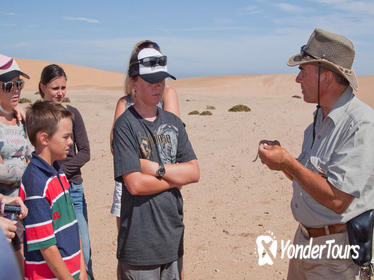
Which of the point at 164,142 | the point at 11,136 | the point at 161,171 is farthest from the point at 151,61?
the point at 11,136

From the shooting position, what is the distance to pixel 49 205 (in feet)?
8.30

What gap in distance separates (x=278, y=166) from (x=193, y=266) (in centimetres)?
247

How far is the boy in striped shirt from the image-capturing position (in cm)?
246

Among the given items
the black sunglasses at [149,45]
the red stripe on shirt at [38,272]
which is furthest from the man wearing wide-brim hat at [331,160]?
the red stripe on shirt at [38,272]

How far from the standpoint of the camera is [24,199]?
2.53m

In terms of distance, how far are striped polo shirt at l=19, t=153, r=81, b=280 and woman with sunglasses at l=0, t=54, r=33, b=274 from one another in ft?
2.20

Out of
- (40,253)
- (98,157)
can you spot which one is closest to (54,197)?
(40,253)

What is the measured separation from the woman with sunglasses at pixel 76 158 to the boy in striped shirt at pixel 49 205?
0.78m

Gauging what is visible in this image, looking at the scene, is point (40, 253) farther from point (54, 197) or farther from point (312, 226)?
point (312, 226)

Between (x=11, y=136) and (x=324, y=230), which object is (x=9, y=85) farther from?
(x=324, y=230)

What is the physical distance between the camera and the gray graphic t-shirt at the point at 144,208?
2740 mm

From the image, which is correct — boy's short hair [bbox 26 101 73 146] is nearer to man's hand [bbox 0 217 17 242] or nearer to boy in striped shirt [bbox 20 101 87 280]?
boy in striped shirt [bbox 20 101 87 280]

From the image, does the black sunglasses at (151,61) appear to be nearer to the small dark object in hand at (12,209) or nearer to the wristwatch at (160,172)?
→ the wristwatch at (160,172)

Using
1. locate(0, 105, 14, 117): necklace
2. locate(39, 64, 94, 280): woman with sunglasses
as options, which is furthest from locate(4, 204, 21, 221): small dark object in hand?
locate(0, 105, 14, 117): necklace
